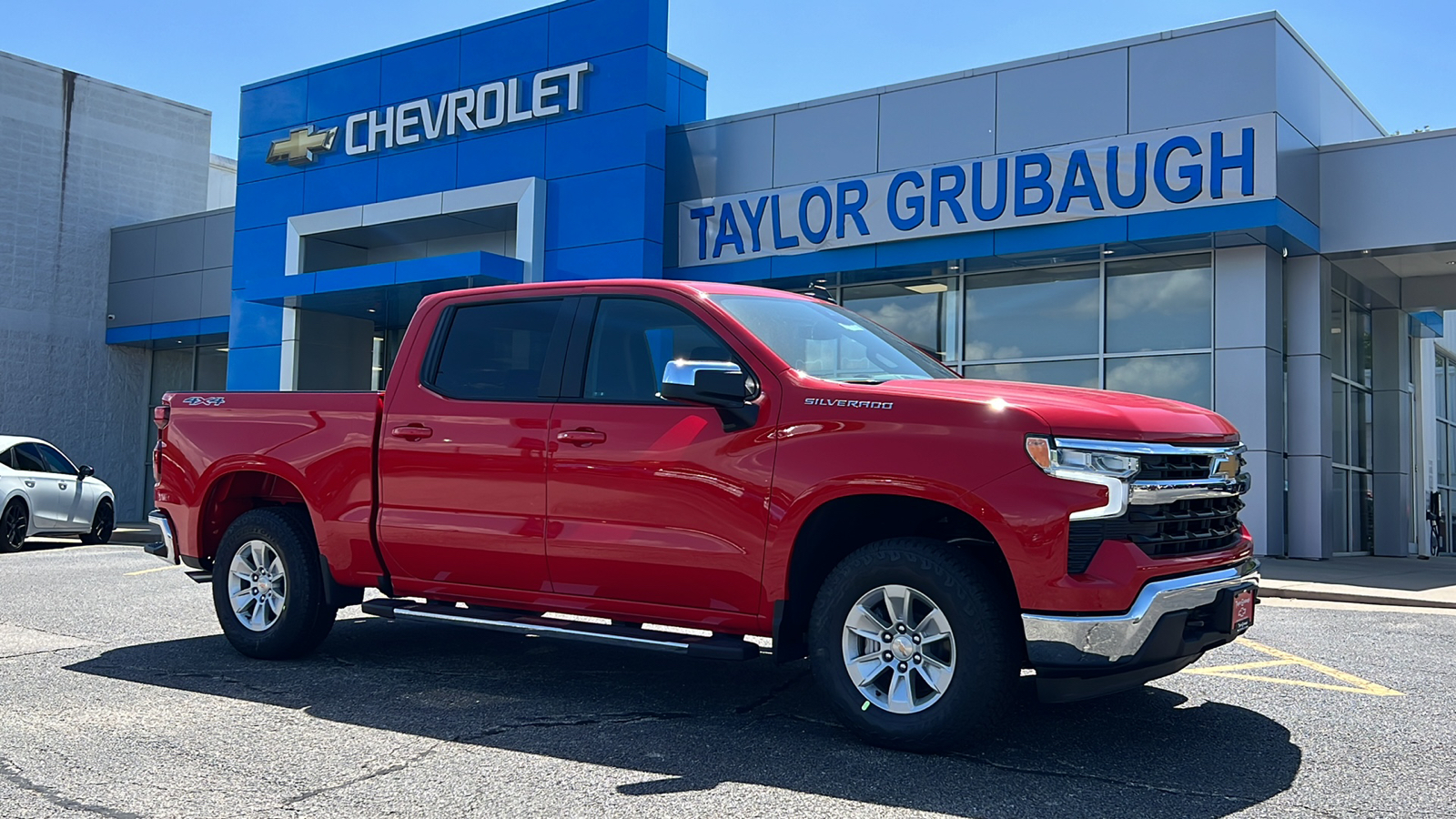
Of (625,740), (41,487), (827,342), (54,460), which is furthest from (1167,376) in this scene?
(54,460)

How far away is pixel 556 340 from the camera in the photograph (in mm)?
6301

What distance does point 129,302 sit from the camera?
29516 millimetres

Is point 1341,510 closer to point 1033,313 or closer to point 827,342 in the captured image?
point 1033,313

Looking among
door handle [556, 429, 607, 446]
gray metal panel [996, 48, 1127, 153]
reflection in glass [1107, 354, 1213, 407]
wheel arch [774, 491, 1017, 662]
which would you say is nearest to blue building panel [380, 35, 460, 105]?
gray metal panel [996, 48, 1127, 153]

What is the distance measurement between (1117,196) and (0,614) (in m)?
13.3

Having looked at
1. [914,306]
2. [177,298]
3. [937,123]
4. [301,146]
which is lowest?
[914,306]

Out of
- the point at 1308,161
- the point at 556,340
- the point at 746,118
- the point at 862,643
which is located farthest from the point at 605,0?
the point at 862,643

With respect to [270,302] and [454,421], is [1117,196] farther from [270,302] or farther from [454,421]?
[270,302]

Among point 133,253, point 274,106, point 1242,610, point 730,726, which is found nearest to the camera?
point 1242,610

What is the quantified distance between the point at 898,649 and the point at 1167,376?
42.7 ft

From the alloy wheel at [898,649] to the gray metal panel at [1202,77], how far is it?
1284 centimetres

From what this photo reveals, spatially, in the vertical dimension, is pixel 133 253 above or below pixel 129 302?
above

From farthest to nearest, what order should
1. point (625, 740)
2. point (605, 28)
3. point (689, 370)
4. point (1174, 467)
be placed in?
point (605, 28) → point (689, 370) → point (625, 740) → point (1174, 467)

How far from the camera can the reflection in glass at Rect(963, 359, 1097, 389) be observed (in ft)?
57.2
